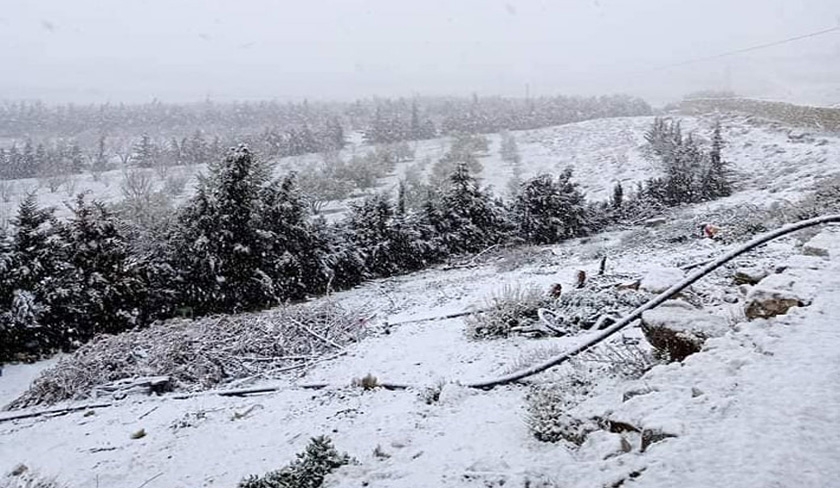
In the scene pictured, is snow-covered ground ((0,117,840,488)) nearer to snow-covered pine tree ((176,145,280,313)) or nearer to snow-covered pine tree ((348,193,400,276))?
A: snow-covered pine tree ((176,145,280,313))

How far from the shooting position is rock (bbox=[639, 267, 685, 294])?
311 inches

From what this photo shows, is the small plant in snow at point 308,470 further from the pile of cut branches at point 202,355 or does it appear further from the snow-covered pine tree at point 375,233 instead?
the snow-covered pine tree at point 375,233

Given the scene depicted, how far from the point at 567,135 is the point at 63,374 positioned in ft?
180

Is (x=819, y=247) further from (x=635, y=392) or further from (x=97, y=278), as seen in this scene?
(x=97, y=278)

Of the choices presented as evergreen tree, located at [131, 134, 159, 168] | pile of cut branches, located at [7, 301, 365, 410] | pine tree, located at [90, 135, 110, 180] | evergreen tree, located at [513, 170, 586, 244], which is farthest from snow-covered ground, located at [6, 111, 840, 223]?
pile of cut branches, located at [7, 301, 365, 410]

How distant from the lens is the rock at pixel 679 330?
17.2 feet

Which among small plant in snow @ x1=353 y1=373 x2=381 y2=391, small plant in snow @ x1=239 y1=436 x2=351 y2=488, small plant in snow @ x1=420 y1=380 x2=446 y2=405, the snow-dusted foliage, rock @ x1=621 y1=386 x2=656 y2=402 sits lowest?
small plant in snow @ x1=353 y1=373 x2=381 y2=391

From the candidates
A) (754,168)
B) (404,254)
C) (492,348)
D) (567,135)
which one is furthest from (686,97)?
(492,348)

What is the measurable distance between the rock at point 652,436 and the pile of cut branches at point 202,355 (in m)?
6.75

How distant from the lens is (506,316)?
8.97 meters

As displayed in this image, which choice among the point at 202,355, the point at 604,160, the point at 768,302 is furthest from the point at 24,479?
the point at 604,160

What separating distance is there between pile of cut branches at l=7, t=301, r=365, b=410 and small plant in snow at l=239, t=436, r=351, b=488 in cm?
429

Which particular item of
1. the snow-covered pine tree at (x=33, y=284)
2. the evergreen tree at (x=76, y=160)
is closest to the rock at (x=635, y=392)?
the snow-covered pine tree at (x=33, y=284)

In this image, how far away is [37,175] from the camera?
5381cm
